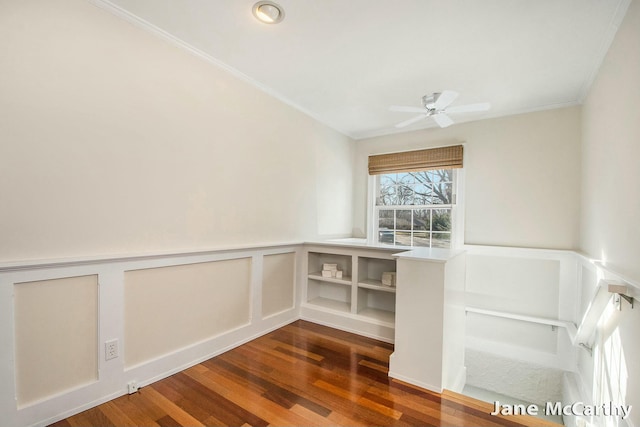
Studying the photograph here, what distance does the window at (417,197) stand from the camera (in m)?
3.71

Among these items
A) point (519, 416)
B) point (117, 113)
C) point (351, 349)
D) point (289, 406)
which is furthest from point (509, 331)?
point (117, 113)

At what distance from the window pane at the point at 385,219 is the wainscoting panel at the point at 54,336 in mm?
3470

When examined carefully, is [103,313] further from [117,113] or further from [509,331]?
[509,331]

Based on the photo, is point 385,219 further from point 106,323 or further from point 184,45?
point 106,323

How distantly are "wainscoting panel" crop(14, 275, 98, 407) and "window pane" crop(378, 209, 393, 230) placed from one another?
11.4 feet

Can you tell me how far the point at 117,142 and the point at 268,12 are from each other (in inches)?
51.0

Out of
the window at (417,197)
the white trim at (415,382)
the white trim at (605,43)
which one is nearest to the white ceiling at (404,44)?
the white trim at (605,43)

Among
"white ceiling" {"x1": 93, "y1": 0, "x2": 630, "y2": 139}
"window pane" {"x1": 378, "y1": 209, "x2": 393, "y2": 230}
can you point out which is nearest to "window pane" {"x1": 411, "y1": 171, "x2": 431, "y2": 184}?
"window pane" {"x1": 378, "y1": 209, "x2": 393, "y2": 230}

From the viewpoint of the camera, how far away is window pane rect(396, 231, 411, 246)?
4051mm

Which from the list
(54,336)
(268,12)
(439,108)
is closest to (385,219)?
(439,108)

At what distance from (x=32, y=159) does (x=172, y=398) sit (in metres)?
1.64

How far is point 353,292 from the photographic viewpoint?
3.08 m

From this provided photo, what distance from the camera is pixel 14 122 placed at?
4.92 ft

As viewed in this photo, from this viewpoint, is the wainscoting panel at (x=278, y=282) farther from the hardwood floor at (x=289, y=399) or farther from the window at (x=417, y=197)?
the window at (x=417, y=197)
